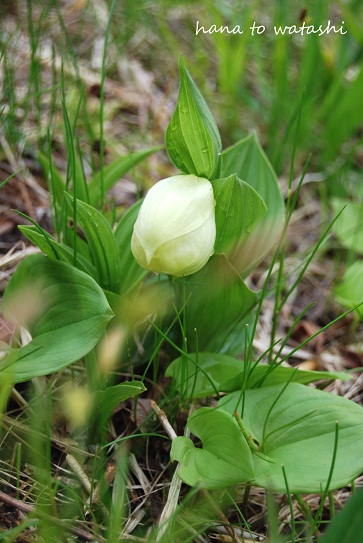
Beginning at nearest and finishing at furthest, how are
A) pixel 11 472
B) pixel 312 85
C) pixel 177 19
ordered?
pixel 11 472, pixel 312 85, pixel 177 19

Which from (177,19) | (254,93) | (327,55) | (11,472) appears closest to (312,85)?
(327,55)

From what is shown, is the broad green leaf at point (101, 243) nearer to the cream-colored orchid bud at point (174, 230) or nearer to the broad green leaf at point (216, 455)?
the cream-colored orchid bud at point (174, 230)

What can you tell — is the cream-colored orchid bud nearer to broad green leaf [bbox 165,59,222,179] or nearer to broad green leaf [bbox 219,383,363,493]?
broad green leaf [bbox 165,59,222,179]

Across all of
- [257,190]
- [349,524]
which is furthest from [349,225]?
[349,524]

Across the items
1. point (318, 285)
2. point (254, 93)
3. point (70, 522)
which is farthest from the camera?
point (254, 93)

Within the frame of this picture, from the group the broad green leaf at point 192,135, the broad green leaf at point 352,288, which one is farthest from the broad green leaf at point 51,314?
the broad green leaf at point 352,288

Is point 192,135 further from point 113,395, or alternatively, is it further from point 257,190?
point 113,395

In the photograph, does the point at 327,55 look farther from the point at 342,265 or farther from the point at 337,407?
the point at 337,407
